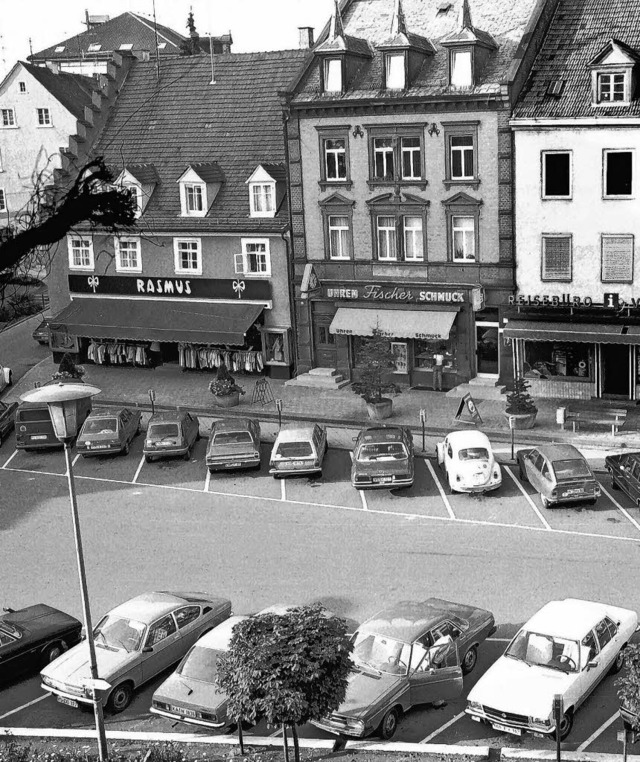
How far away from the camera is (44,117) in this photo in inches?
2493

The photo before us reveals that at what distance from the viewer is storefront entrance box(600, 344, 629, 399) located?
3693 cm

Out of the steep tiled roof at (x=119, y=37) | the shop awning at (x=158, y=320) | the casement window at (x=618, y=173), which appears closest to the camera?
the casement window at (x=618, y=173)

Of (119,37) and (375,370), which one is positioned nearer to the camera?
(375,370)

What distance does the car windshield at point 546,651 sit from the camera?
18609mm

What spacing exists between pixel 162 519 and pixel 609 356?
16764 millimetres

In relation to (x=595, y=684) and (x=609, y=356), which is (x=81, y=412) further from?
(x=609, y=356)

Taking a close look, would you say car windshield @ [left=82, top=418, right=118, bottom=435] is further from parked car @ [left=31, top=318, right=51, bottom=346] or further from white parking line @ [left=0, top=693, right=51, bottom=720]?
parked car @ [left=31, top=318, right=51, bottom=346]

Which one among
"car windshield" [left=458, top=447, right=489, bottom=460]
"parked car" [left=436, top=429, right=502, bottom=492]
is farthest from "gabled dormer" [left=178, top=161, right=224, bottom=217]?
"car windshield" [left=458, top=447, right=489, bottom=460]

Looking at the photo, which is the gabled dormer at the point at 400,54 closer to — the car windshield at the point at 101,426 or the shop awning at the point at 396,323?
the shop awning at the point at 396,323

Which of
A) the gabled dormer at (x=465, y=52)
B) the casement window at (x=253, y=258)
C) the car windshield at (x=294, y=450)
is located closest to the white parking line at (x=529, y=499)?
the car windshield at (x=294, y=450)

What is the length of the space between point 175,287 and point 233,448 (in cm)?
1357

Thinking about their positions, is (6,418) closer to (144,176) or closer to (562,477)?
(144,176)

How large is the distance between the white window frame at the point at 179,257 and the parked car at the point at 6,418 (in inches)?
Answer: 355

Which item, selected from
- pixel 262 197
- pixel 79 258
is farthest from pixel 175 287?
pixel 262 197
